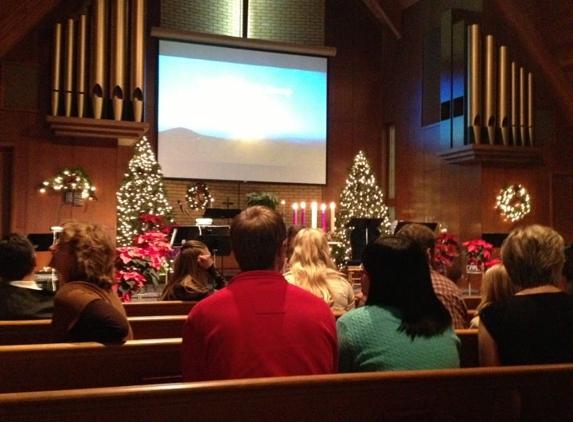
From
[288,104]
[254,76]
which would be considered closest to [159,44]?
[254,76]

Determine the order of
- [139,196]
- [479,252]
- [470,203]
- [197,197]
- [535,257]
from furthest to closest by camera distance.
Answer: [197,197]
[470,203]
[139,196]
[479,252]
[535,257]

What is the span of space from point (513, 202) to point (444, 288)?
21.7 ft

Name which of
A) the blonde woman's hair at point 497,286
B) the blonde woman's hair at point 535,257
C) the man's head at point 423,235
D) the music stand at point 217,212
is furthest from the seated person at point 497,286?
the music stand at point 217,212

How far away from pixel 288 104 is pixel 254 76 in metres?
0.74

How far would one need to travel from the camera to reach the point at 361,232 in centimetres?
850

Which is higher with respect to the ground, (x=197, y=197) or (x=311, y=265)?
(x=197, y=197)

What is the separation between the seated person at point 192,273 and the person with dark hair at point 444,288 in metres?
1.35

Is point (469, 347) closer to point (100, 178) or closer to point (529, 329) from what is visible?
point (529, 329)

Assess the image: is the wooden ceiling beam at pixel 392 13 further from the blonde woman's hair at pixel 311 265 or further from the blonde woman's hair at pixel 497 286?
the blonde woman's hair at pixel 497 286

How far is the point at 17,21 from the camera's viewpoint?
674 centimetres

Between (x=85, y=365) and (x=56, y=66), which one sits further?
(x=56, y=66)

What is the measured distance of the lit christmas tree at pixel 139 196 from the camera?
25.7 ft

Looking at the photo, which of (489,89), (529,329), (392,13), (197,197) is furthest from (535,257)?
(392,13)

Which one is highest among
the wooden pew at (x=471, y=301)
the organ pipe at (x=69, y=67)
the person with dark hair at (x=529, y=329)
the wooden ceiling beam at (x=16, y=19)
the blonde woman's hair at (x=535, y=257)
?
the wooden ceiling beam at (x=16, y=19)
